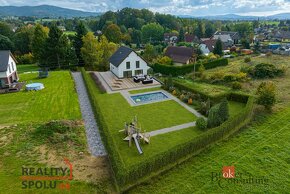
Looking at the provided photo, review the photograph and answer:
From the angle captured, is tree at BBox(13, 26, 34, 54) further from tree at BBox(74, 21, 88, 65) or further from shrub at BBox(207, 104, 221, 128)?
shrub at BBox(207, 104, 221, 128)

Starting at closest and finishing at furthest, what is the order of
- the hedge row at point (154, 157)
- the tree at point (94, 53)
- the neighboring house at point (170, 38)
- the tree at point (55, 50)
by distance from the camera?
the hedge row at point (154, 157)
the tree at point (94, 53)
the tree at point (55, 50)
the neighboring house at point (170, 38)

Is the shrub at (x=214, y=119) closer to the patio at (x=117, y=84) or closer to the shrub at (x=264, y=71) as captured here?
the patio at (x=117, y=84)

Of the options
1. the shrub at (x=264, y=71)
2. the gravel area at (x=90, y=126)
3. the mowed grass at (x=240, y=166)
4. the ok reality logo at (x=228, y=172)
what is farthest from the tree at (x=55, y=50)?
the ok reality logo at (x=228, y=172)

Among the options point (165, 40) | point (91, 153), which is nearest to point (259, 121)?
point (91, 153)

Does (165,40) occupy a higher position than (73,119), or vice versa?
(165,40)

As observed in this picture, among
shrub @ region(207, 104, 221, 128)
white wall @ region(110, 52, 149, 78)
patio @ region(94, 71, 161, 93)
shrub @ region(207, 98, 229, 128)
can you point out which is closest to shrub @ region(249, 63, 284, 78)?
patio @ region(94, 71, 161, 93)

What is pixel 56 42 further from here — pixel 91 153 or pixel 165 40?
pixel 165 40
